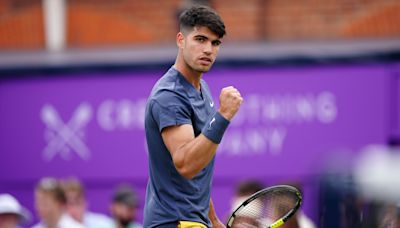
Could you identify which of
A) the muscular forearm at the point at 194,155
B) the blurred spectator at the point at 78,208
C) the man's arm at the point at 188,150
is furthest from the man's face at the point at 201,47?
Answer: the blurred spectator at the point at 78,208

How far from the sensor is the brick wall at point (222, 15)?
14.0 m

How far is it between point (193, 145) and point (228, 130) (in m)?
7.57

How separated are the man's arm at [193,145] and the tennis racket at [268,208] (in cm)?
67

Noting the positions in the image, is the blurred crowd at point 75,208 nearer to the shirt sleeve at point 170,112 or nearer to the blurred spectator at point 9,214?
the blurred spectator at point 9,214

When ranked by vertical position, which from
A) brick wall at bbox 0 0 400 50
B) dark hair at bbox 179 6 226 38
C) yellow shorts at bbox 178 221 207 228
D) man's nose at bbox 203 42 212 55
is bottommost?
yellow shorts at bbox 178 221 207 228

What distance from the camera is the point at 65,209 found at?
470 inches

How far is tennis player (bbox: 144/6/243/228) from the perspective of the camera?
6.44 m

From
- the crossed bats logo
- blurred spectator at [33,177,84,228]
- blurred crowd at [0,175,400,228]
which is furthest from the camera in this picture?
the crossed bats logo

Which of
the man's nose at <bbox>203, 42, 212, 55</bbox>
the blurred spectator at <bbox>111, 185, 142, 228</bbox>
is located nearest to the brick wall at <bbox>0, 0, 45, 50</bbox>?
the blurred spectator at <bbox>111, 185, 142, 228</bbox>

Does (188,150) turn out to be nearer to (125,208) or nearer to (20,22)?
(125,208)

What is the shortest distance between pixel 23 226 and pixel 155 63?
254 centimetres

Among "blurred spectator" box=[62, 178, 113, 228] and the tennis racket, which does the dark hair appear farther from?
"blurred spectator" box=[62, 178, 113, 228]

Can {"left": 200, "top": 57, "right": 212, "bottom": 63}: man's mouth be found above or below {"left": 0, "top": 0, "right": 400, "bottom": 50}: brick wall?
below

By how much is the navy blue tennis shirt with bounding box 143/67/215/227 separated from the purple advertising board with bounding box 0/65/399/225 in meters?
6.08
